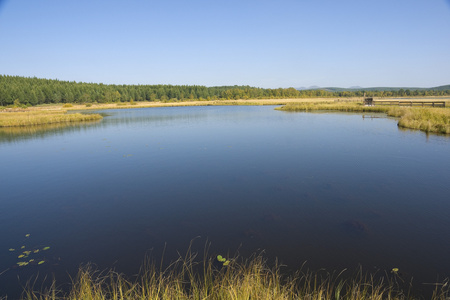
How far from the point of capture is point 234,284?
457cm

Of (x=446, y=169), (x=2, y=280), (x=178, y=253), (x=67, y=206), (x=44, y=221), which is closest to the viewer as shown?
(x=2, y=280)

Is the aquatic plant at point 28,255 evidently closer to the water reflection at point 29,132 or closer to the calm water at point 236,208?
the calm water at point 236,208

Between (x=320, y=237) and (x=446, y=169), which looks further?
(x=446, y=169)

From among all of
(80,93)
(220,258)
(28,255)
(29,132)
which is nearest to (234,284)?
(220,258)

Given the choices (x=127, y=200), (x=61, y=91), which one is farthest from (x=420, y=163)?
(x=61, y=91)

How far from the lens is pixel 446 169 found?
506 inches

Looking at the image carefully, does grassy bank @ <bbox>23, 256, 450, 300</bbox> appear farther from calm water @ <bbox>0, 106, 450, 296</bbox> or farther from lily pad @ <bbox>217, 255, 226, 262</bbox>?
calm water @ <bbox>0, 106, 450, 296</bbox>

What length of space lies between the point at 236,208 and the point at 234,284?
4454mm

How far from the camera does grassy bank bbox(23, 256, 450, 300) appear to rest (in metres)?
4.48

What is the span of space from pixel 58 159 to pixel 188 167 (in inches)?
387

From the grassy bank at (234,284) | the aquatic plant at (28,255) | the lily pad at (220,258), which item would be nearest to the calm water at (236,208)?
the aquatic plant at (28,255)

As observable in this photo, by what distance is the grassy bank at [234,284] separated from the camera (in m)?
4.48

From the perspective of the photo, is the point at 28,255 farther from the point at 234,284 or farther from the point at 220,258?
the point at 234,284

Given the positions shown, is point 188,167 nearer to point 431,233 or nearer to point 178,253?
point 178,253
